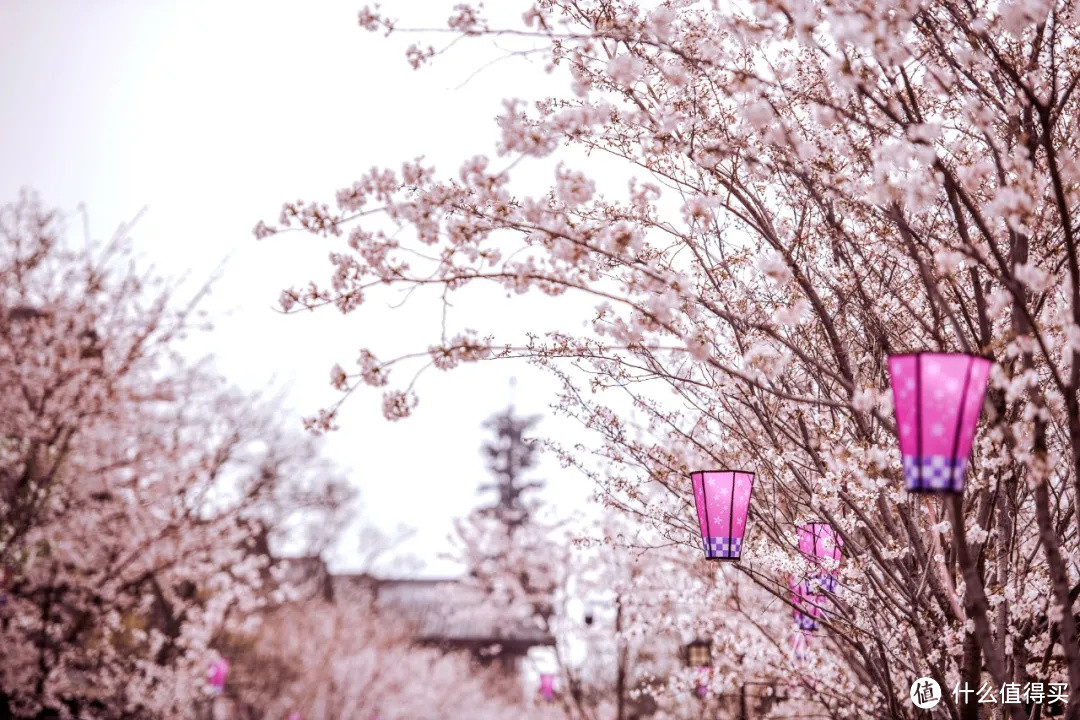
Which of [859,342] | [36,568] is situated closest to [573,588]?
[36,568]

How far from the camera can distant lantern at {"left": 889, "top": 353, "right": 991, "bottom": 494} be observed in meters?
2.22

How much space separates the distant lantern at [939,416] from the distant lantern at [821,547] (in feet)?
5.37

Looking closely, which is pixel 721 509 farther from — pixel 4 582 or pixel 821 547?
pixel 4 582

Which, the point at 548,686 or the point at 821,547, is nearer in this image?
the point at 821,547

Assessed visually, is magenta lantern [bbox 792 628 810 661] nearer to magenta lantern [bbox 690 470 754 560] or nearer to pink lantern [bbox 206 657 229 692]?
magenta lantern [bbox 690 470 754 560]

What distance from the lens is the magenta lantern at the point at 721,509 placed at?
3533mm

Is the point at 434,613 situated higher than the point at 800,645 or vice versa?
the point at 800,645

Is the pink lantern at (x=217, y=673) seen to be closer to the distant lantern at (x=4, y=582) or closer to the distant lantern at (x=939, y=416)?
the distant lantern at (x=4, y=582)

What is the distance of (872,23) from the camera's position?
250 centimetres
